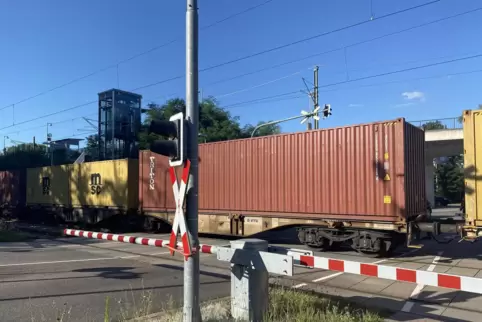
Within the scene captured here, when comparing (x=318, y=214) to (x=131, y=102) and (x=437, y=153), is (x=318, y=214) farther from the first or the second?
(x=131, y=102)

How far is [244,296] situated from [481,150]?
7.14 meters

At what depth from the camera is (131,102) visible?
4925cm

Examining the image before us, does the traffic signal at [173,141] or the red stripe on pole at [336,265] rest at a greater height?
the traffic signal at [173,141]

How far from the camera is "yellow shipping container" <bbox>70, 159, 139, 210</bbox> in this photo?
746 inches

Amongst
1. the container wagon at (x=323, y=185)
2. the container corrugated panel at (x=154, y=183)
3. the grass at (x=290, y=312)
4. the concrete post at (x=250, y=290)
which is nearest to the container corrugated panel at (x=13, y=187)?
the container corrugated panel at (x=154, y=183)

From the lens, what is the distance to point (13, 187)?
2967cm

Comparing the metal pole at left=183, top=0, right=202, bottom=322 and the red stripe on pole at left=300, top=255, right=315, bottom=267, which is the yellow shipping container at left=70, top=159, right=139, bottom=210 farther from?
the red stripe on pole at left=300, top=255, right=315, bottom=267

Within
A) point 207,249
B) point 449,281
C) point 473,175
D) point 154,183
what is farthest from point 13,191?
point 449,281

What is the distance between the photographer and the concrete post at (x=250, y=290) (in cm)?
470

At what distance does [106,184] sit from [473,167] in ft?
52.6

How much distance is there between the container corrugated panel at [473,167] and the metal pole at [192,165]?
7256 mm

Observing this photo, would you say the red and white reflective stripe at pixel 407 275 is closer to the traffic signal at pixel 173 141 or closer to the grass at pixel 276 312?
the grass at pixel 276 312

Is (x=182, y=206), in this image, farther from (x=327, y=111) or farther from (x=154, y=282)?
(x=327, y=111)

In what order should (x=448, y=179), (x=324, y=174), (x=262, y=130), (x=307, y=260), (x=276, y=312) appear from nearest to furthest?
(x=307, y=260) → (x=276, y=312) → (x=324, y=174) → (x=262, y=130) → (x=448, y=179)
